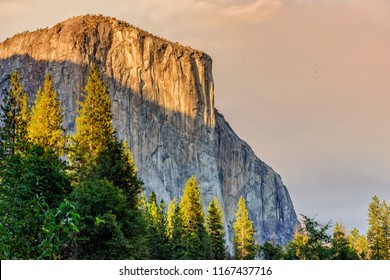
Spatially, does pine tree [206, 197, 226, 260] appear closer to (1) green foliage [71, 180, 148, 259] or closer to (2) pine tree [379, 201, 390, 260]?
(2) pine tree [379, 201, 390, 260]

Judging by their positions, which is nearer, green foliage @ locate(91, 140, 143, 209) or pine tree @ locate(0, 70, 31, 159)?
green foliage @ locate(91, 140, 143, 209)

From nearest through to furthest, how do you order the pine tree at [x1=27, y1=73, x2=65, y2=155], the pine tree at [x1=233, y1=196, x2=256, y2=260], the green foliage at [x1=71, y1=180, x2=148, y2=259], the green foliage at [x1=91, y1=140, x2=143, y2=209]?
the green foliage at [x1=71, y1=180, x2=148, y2=259], the green foliage at [x1=91, y1=140, x2=143, y2=209], the pine tree at [x1=27, y1=73, x2=65, y2=155], the pine tree at [x1=233, y1=196, x2=256, y2=260]

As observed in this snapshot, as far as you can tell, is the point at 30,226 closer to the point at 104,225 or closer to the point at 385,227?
the point at 104,225

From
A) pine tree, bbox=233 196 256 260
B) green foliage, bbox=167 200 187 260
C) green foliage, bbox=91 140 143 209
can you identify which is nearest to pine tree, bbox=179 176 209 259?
green foliage, bbox=167 200 187 260

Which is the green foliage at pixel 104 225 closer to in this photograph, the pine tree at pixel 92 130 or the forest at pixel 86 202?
the forest at pixel 86 202

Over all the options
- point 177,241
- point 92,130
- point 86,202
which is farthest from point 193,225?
point 86,202
